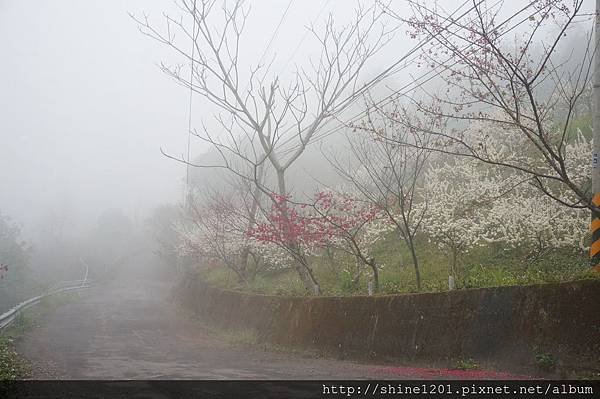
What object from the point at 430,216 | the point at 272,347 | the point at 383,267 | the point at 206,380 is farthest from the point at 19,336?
the point at 430,216

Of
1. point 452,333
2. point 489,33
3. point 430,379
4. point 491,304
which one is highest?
point 489,33

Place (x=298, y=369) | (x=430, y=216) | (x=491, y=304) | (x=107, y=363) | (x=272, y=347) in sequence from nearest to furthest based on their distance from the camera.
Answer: (x=491, y=304), (x=298, y=369), (x=107, y=363), (x=272, y=347), (x=430, y=216)

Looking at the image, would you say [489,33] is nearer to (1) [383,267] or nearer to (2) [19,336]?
(1) [383,267]

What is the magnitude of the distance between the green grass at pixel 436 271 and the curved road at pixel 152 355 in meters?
2.28

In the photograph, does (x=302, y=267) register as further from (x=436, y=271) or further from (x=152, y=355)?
(x=152, y=355)

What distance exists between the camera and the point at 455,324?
8867 millimetres

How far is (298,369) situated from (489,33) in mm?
6759

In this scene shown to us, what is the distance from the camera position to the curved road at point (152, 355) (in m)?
9.16

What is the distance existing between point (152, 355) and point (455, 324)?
7.48 meters

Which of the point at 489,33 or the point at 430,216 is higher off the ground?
the point at 489,33

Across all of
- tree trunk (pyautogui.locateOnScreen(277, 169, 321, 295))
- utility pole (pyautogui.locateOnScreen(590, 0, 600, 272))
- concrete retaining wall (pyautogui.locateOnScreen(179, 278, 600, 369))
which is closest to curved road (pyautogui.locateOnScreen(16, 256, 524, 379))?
concrete retaining wall (pyautogui.locateOnScreen(179, 278, 600, 369))

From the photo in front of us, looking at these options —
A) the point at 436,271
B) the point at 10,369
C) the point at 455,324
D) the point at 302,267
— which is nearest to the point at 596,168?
the point at 455,324

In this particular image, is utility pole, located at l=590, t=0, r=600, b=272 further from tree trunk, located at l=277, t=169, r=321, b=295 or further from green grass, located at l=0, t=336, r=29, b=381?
green grass, located at l=0, t=336, r=29, b=381

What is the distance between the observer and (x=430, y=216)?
14.4 m
